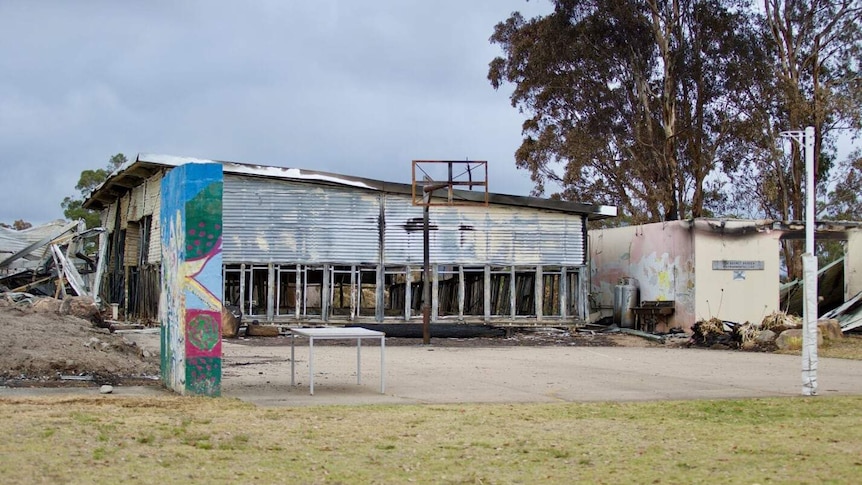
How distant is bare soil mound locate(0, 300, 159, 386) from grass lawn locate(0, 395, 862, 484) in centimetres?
270

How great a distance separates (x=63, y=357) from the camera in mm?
14641

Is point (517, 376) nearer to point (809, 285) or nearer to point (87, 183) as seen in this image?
point (809, 285)

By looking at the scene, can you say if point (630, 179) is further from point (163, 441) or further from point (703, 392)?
point (163, 441)

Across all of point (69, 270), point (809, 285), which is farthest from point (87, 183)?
point (809, 285)

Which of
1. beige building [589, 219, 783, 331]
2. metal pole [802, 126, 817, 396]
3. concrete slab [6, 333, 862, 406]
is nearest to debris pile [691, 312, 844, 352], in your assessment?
concrete slab [6, 333, 862, 406]

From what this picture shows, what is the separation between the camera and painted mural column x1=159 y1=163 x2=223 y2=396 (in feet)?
39.0

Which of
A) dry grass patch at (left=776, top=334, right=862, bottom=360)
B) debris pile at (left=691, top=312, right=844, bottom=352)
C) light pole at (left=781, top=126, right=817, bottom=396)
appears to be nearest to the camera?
light pole at (left=781, top=126, right=817, bottom=396)

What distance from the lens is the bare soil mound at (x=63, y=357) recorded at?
1366 centimetres

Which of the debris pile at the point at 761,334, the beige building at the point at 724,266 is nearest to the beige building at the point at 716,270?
the beige building at the point at 724,266

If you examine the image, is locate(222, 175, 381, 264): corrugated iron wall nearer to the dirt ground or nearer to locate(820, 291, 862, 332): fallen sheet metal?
the dirt ground

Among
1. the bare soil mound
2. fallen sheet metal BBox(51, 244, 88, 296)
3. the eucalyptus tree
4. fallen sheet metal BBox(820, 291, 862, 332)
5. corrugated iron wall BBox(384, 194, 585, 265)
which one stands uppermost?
the eucalyptus tree

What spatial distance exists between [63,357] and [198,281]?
3940 mm

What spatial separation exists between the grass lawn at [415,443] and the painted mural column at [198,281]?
23.5 inches

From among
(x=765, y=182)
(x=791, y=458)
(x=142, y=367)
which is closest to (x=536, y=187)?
(x=765, y=182)
